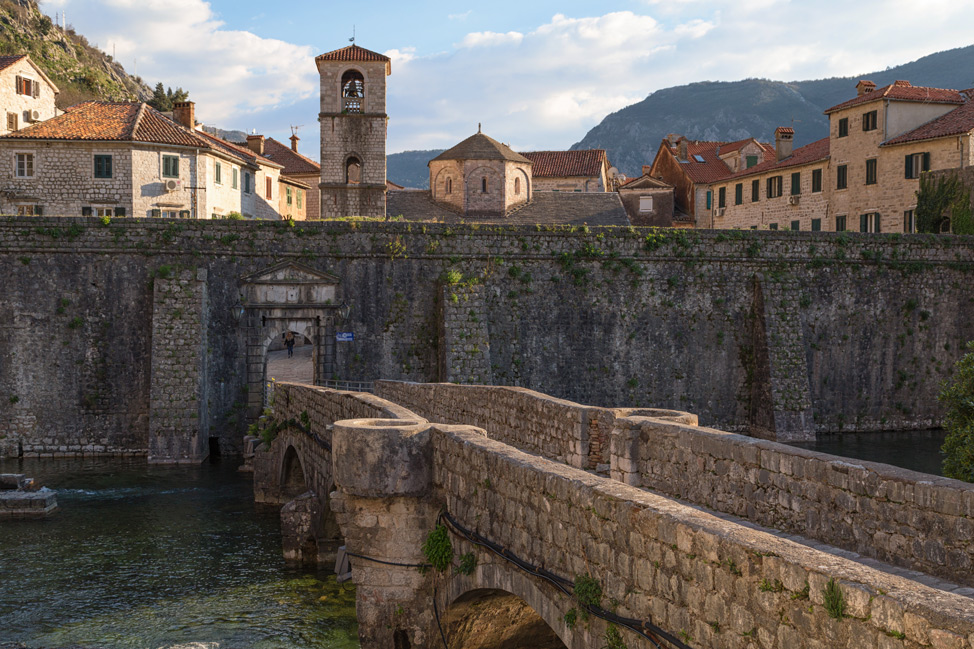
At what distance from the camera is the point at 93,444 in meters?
26.9

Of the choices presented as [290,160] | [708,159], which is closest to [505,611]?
[708,159]

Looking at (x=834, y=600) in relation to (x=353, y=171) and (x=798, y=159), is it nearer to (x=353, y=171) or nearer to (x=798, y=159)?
(x=353, y=171)

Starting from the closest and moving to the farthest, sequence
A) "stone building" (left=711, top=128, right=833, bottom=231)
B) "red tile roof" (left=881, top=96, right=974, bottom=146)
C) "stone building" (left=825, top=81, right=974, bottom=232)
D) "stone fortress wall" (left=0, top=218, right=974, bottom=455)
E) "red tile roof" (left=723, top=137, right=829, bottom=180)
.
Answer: "stone fortress wall" (left=0, top=218, right=974, bottom=455) → "red tile roof" (left=881, top=96, right=974, bottom=146) → "stone building" (left=825, top=81, right=974, bottom=232) → "stone building" (left=711, top=128, right=833, bottom=231) → "red tile roof" (left=723, top=137, right=829, bottom=180)

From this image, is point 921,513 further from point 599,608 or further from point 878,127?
point 878,127

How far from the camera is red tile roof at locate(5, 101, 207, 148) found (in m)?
36.8

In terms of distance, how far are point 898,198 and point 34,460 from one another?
1384 inches

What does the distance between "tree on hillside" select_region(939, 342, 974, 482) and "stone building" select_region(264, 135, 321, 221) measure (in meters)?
43.8

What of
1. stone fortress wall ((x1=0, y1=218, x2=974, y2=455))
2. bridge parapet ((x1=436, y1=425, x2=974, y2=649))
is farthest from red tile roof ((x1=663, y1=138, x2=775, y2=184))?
bridge parapet ((x1=436, y1=425, x2=974, y2=649))

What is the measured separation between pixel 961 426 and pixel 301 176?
1975 inches

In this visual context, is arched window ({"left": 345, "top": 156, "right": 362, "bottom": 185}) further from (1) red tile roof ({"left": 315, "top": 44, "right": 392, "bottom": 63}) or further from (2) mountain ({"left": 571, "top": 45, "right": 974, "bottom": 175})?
(2) mountain ({"left": 571, "top": 45, "right": 974, "bottom": 175})

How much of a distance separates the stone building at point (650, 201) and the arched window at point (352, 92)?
1951cm

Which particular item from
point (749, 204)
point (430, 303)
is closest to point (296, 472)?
point (430, 303)

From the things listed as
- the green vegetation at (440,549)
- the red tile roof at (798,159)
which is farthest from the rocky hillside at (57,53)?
the green vegetation at (440,549)

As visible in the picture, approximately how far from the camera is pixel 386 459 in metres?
9.11
